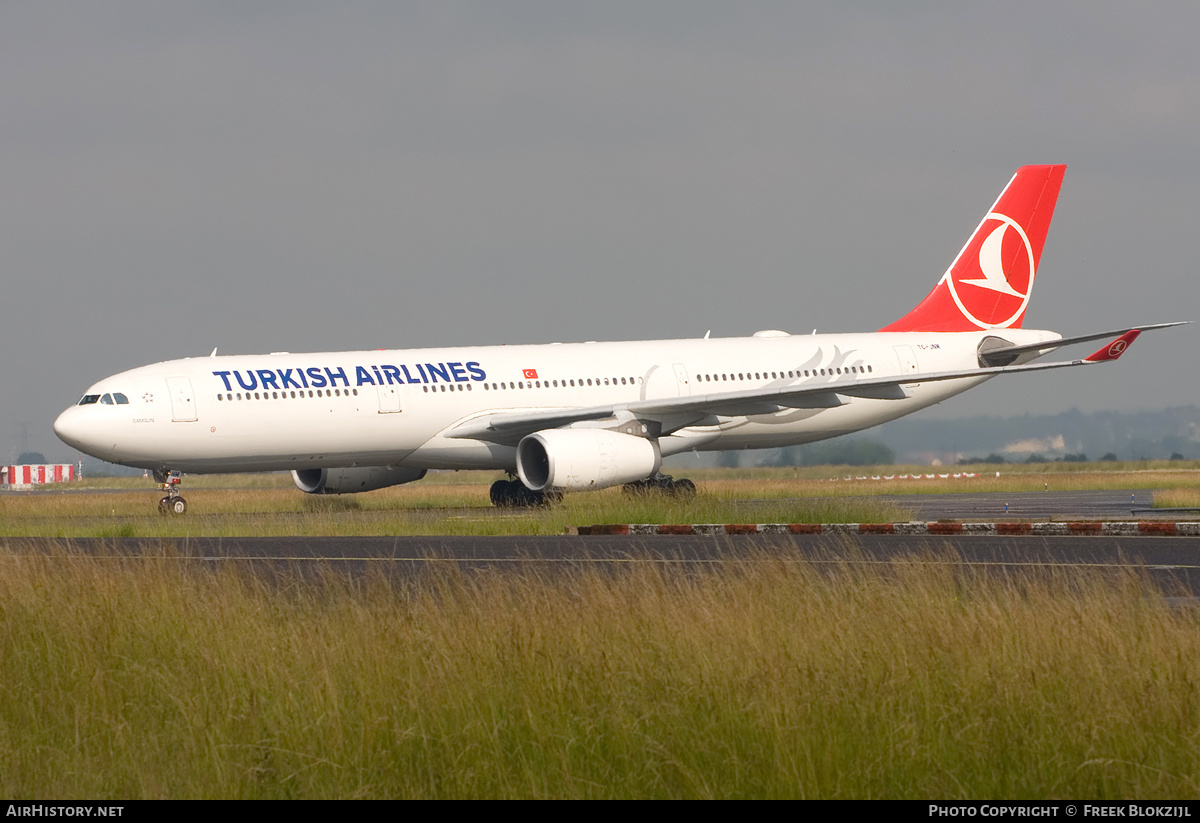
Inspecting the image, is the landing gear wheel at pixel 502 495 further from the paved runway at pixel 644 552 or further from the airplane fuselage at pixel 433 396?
the paved runway at pixel 644 552

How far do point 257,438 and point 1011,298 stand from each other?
769 inches

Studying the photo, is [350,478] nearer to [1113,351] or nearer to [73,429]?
[73,429]

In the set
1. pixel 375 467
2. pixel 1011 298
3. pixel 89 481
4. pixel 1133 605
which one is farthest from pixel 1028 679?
pixel 89 481

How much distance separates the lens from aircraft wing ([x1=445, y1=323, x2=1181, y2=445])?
29469mm

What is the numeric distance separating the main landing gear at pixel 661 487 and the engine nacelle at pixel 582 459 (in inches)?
16.6

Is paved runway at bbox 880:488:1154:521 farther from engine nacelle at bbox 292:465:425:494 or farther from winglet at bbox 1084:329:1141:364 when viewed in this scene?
engine nacelle at bbox 292:465:425:494

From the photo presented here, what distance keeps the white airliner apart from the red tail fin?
2.37 feet

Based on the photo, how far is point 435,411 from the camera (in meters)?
30.3

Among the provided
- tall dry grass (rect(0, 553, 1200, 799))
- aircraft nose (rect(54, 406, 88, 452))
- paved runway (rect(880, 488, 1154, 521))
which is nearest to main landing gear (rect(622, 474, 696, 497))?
paved runway (rect(880, 488, 1154, 521))

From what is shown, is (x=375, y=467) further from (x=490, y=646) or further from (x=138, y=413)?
(x=490, y=646)

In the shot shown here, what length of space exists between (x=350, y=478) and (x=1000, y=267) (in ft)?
55.7

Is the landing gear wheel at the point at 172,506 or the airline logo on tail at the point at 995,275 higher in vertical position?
the airline logo on tail at the point at 995,275

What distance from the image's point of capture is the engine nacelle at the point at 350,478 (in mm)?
32750

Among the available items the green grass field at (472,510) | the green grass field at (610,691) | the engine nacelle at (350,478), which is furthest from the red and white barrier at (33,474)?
the green grass field at (610,691)
